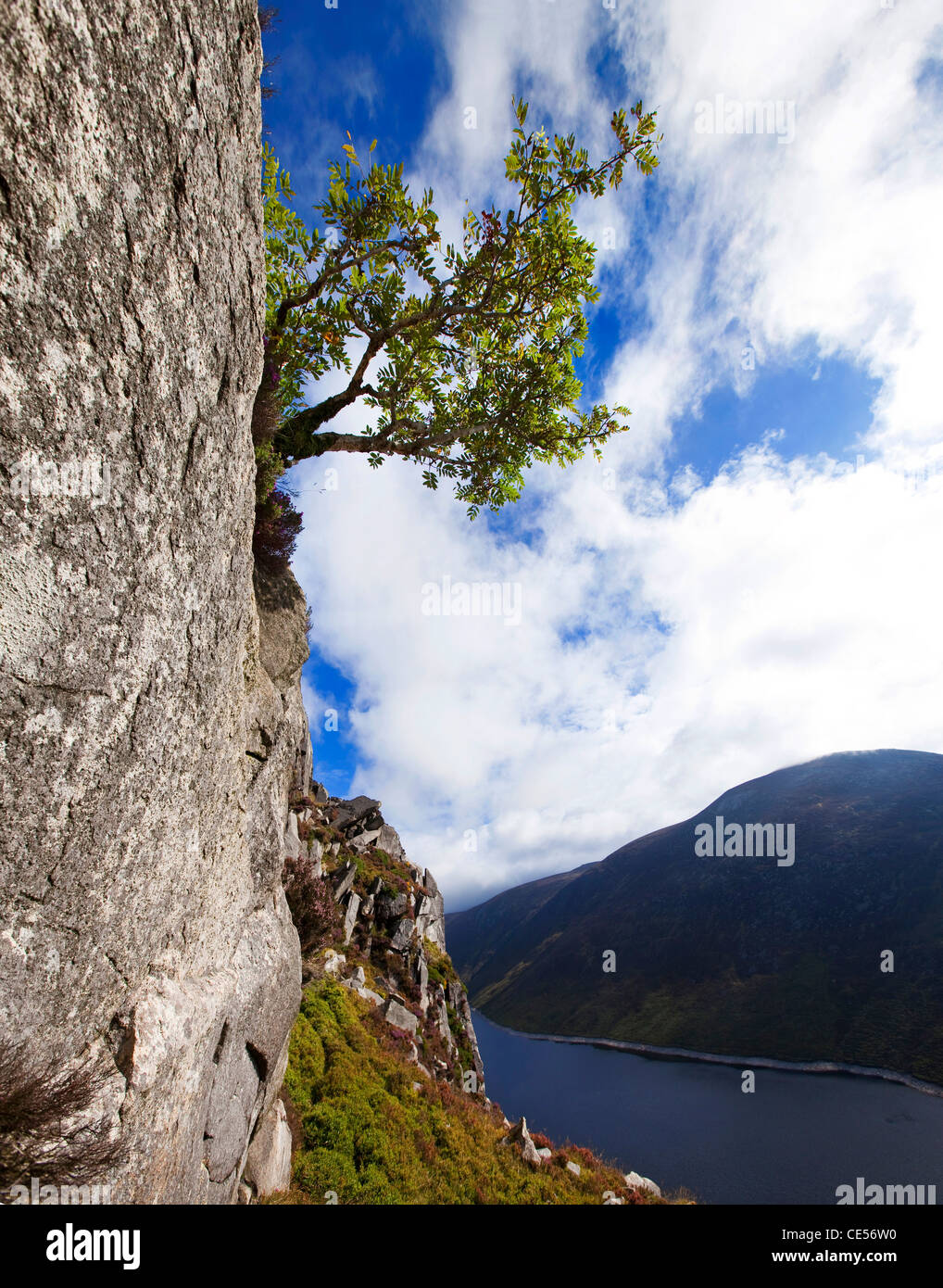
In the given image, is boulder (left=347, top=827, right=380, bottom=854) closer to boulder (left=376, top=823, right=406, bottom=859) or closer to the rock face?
boulder (left=376, top=823, right=406, bottom=859)

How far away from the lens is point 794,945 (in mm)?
130000

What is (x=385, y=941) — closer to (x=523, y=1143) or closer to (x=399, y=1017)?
(x=399, y=1017)

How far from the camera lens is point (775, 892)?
14875 cm

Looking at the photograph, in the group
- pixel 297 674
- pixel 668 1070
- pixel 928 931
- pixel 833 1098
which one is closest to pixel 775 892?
pixel 928 931

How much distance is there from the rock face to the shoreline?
105 metres

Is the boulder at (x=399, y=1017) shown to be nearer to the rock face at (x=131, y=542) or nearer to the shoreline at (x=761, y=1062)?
the rock face at (x=131, y=542)

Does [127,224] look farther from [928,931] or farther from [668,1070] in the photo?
[928,931]

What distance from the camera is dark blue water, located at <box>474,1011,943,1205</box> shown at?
140 feet

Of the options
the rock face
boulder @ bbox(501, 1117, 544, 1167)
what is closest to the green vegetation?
boulder @ bbox(501, 1117, 544, 1167)

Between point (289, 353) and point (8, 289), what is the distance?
7.33 m

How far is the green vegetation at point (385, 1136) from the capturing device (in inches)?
441

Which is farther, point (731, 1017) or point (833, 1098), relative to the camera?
point (731, 1017)

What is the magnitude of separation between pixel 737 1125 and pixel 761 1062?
4694cm

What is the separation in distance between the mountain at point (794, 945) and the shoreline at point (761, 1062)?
254 cm
